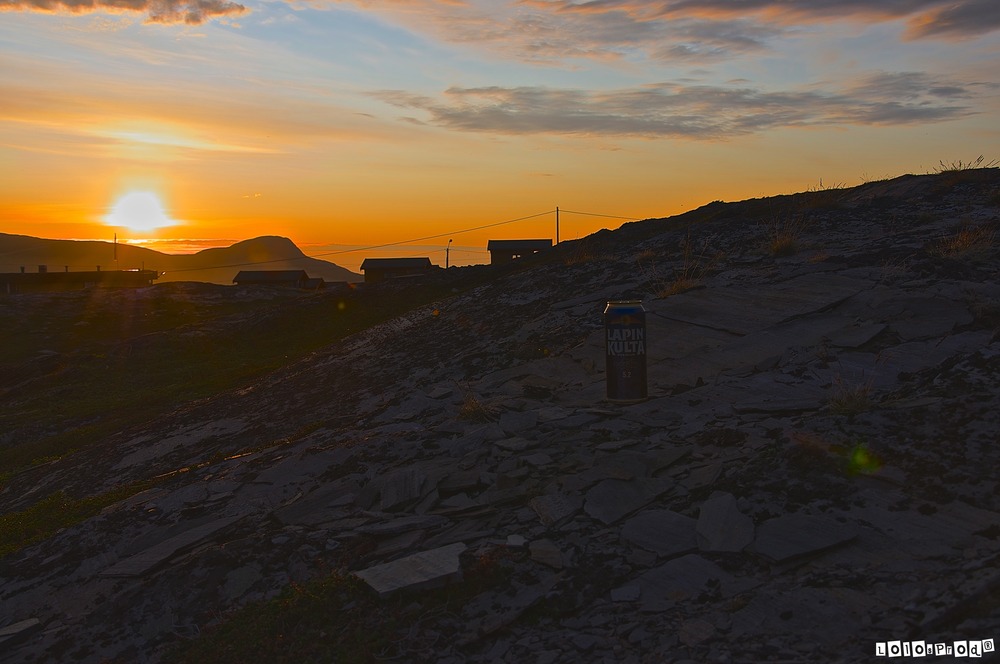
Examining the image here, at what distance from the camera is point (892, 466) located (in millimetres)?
5176

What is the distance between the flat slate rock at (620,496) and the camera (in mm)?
5367

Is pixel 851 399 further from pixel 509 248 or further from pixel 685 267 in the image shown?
pixel 509 248

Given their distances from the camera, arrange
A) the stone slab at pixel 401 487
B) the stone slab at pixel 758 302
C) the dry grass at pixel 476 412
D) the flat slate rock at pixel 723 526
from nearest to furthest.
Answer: the flat slate rock at pixel 723 526, the stone slab at pixel 401 487, the dry grass at pixel 476 412, the stone slab at pixel 758 302

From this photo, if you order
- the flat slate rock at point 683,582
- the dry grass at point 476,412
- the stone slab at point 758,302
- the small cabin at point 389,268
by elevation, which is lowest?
the flat slate rock at point 683,582

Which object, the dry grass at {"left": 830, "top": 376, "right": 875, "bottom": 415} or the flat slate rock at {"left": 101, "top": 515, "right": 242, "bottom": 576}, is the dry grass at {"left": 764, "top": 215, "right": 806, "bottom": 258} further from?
the flat slate rock at {"left": 101, "top": 515, "right": 242, "bottom": 576}

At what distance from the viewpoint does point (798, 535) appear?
468cm

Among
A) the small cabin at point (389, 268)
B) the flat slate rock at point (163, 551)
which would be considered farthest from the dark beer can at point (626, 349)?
the small cabin at point (389, 268)

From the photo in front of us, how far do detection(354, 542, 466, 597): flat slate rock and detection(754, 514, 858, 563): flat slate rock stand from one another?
1.92 meters

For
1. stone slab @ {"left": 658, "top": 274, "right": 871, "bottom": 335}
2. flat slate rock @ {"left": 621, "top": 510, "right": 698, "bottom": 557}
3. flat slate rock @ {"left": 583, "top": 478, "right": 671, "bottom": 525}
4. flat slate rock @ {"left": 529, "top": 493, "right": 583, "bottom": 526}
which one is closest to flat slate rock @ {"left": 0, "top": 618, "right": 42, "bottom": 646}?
flat slate rock @ {"left": 529, "top": 493, "right": 583, "bottom": 526}

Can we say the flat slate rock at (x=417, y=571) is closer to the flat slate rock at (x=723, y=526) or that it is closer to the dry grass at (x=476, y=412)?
the flat slate rock at (x=723, y=526)

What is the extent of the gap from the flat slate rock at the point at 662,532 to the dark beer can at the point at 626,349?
2214 millimetres

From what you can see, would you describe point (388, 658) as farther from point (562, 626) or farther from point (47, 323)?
point (47, 323)

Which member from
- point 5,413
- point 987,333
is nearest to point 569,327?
point 987,333

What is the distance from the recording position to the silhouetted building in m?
59.2
